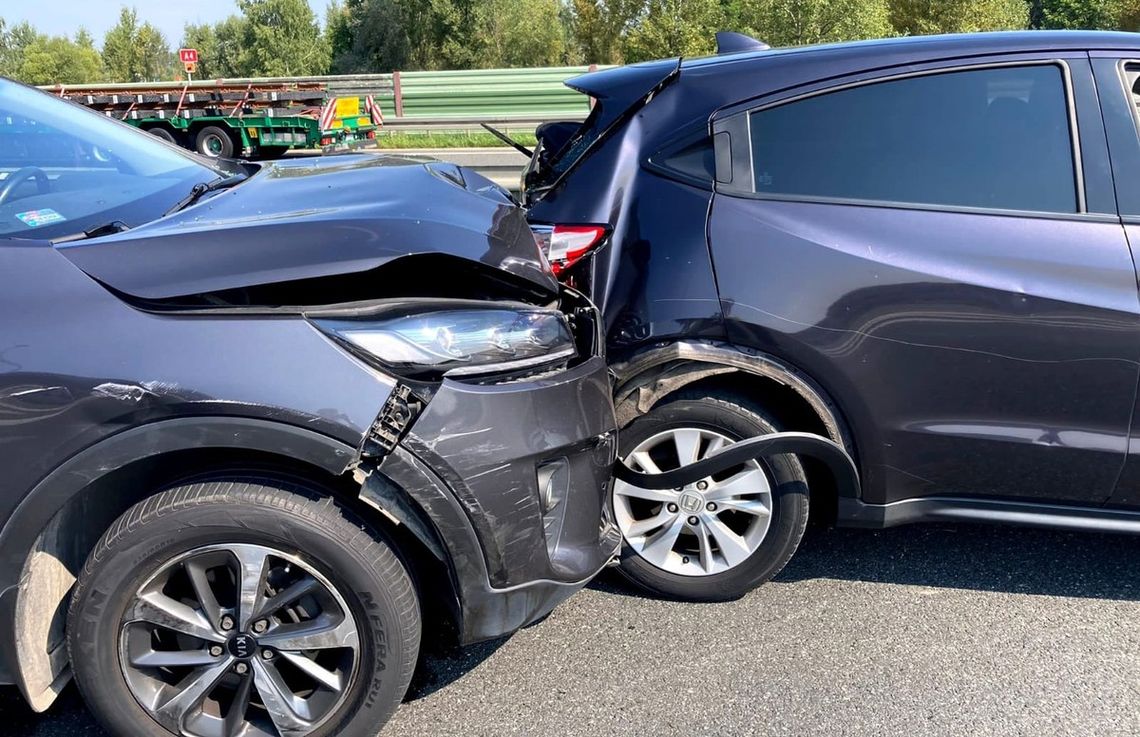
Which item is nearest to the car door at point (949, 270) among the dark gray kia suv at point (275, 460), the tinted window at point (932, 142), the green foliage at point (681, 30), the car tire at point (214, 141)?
the tinted window at point (932, 142)

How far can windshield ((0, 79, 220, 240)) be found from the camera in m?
2.64

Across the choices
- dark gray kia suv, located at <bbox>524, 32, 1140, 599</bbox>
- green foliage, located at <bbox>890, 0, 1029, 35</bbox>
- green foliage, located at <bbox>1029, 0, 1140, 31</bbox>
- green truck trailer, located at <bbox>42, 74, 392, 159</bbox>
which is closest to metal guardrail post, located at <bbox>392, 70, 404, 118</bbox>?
green truck trailer, located at <bbox>42, 74, 392, 159</bbox>

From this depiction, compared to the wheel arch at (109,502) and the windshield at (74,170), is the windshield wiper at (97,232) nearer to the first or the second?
the windshield at (74,170)

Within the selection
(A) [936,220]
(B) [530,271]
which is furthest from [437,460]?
(A) [936,220]

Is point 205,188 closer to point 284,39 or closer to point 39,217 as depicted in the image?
point 39,217

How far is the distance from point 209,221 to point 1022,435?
8.05ft

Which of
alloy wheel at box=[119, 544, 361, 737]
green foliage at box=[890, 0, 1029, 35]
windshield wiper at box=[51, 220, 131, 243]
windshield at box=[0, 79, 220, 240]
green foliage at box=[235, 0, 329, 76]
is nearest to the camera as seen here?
alloy wheel at box=[119, 544, 361, 737]

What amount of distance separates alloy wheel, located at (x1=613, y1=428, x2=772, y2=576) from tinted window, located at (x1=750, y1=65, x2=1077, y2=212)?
2.92ft

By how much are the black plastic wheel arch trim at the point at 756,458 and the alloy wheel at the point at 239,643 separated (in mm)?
1002

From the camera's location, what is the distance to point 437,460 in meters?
2.06

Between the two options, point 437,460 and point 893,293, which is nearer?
point 437,460

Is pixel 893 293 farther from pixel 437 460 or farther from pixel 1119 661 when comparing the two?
pixel 437 460

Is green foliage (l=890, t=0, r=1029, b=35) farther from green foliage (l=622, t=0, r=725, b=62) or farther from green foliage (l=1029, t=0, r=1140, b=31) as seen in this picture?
green foliage (l=622, t=0, r=725, b=62)

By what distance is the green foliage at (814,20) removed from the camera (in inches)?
569
